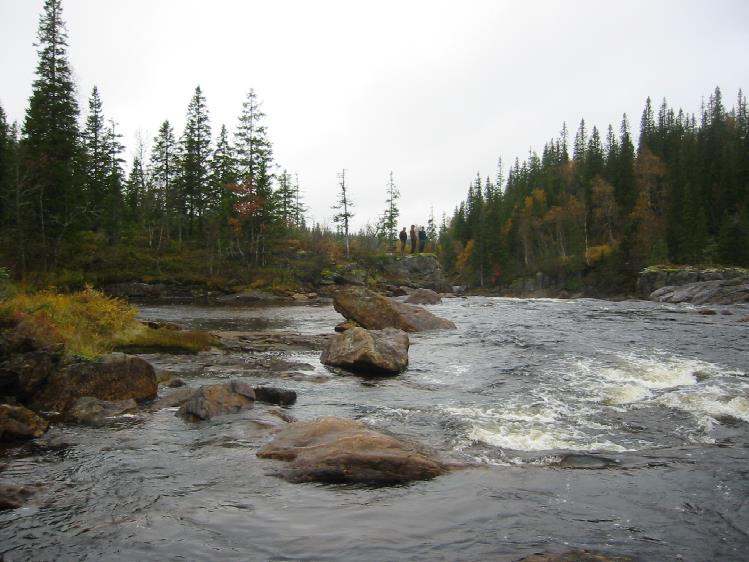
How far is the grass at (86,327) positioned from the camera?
35.9ft

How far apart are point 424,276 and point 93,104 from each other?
47.4m

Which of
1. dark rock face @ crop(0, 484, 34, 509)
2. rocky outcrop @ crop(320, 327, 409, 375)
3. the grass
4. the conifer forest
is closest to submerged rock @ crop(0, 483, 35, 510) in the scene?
dark rock face @ crop(0, 484, 34, 509)

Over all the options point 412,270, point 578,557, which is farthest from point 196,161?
point 578,557

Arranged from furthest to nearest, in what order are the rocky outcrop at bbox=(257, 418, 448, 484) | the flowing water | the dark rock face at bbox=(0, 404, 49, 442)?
the dark rock face at bbox=(0, 404, 49, 442) < the rocky outcrop at bbox=(257, 418, 448, 484) < the flowing water

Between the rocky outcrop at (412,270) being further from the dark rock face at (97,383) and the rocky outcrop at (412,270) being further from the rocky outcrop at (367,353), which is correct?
the dark rock face at (97,383)

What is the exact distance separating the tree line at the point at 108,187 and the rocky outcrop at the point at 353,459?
35056mm

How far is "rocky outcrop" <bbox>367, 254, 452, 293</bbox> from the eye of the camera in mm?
65188

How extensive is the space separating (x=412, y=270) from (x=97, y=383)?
191ft

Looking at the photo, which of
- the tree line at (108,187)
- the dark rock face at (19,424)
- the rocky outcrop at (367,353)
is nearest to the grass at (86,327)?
the dark rock face at (19,424)

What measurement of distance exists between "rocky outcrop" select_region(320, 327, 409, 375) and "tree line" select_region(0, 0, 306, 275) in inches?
1167

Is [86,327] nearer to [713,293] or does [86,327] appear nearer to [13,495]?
[13,495]

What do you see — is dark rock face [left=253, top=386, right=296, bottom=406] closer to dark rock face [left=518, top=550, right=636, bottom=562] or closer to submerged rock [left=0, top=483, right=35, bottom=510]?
submerged rock [left=0, top=483, right=35, bottom=510]

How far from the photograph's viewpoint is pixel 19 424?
817 centimetres

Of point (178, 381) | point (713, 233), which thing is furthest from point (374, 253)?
point (178, 381)
